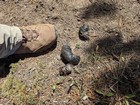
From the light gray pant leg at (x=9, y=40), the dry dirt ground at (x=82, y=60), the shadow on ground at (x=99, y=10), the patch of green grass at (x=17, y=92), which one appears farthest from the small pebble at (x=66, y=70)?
the shadow on ground at (x=99, y=10)

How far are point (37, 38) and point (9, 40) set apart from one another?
A: 298 millimetres

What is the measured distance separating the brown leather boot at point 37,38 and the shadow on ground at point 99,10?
0.36 metres

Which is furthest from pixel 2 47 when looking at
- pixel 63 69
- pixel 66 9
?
pixel 66 9

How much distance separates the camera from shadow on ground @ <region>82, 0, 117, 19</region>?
2.87 metres

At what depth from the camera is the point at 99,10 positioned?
290 centimetres

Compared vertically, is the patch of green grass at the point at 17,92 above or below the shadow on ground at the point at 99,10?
below

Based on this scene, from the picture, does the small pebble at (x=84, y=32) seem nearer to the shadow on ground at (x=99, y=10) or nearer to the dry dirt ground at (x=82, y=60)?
the dry dirt ground at (x=82, y=60)

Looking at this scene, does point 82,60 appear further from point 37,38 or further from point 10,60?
point 10,60

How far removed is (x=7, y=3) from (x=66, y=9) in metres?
0.60

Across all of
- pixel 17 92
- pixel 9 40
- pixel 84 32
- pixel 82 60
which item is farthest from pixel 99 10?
pixel 17 92

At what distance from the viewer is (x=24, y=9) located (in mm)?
3051

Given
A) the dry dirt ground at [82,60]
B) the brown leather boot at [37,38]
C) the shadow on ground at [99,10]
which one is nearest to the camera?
the dry dirt ground at [82,60]

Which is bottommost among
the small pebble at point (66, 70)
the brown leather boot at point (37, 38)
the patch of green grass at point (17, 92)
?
the patch of green grass at point (17, 92)

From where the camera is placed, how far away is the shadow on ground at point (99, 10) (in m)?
2.87
